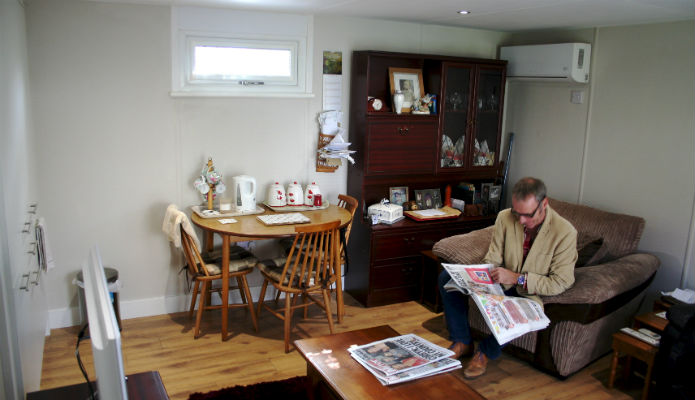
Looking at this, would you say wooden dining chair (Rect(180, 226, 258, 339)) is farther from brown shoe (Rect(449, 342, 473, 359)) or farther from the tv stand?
the tv stand

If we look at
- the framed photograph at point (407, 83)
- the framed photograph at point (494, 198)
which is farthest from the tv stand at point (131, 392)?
the framed photograph at point (494, 198)

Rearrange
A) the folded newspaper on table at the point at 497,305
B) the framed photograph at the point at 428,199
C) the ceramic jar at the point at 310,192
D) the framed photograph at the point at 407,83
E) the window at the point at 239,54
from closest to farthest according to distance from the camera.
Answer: the folded newspaper on table at the point at 497,305 → the window at the point at 239,54 → the ceramic jar at the point at 310,192 → the framed photograph at the point at 407,83 → the framed photograph at the point at 428,199

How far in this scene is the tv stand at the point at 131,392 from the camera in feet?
6.14

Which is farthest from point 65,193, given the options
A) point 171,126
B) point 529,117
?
point 529,117

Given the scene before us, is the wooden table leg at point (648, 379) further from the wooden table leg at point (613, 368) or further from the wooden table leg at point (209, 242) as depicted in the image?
the wooden table leg at point (209, 242)

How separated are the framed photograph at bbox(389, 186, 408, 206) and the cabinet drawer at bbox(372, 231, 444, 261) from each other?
0.38 metres

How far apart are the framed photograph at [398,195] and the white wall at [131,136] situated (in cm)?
80

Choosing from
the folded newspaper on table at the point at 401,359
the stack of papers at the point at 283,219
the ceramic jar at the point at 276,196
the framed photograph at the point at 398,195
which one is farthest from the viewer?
the framed photograph at the point at 398,195

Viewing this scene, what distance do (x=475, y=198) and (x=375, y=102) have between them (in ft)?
4.23

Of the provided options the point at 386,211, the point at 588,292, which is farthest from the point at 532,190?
the point at 386,211

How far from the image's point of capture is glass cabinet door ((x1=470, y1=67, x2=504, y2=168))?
4.57 metres

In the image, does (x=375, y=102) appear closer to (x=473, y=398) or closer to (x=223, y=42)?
(x=223, y=42)

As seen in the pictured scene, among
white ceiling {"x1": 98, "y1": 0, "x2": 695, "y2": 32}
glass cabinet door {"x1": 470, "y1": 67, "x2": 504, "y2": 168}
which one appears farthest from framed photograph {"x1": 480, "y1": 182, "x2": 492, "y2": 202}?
white ceiling {"x1": 98, "y1": 0, "x2": 695, "y2": 32}

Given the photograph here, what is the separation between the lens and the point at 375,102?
4191 mm
